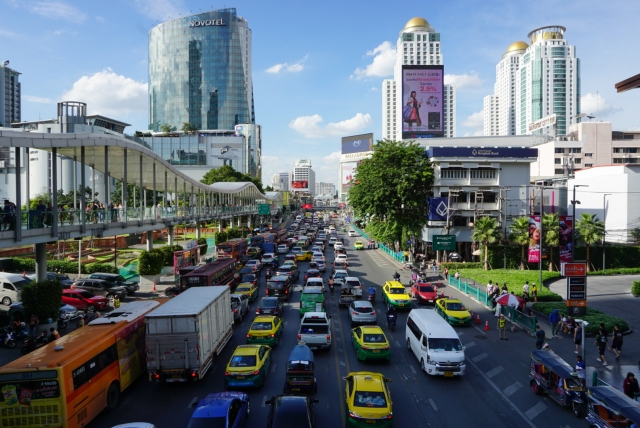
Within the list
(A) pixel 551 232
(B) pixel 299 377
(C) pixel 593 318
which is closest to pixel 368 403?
(B) pixel 299 377

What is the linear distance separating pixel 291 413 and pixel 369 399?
2.43 meters

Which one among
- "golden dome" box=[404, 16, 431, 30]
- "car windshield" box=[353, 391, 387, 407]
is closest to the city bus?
"car windshield" box=[353, 391, 387, 407]

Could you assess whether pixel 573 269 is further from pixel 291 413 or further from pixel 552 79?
pixel 552 79

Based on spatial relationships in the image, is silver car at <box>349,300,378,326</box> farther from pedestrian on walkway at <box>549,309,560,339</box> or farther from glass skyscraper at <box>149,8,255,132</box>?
glass skyscraper at <box>149,8,255,132</box>

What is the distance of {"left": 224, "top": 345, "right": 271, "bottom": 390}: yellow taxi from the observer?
14.5 m

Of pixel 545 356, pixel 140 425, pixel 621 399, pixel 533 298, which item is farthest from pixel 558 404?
pixel 533 298

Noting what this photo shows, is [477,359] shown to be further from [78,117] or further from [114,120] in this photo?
[114,120]

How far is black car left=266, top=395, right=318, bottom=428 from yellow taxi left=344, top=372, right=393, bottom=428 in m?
1.31

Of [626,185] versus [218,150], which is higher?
[218,150]

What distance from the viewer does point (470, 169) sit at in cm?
4978

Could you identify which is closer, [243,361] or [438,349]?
[243,361]

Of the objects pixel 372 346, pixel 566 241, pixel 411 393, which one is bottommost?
pixel 411 393

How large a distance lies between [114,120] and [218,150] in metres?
29.9

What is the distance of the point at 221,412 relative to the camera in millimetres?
10805
